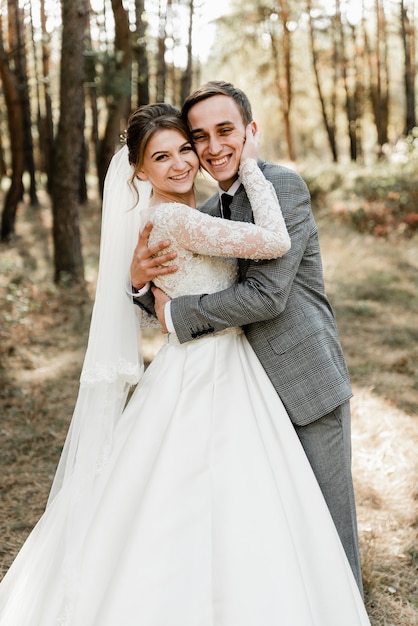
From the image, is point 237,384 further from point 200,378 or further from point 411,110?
point 411,110

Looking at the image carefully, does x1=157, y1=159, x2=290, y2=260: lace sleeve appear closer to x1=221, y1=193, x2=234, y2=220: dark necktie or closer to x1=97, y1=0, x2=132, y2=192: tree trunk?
x1=221, y1=193, x2=234, y2=220: dark necktie

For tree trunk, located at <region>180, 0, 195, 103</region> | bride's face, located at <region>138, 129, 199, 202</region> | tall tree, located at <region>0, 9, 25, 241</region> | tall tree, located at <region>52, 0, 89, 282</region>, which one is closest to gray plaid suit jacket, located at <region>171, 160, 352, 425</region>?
bride's face, located at <region>138, 129, 199, 202</region>

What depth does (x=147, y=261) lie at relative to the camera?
2.65 metres

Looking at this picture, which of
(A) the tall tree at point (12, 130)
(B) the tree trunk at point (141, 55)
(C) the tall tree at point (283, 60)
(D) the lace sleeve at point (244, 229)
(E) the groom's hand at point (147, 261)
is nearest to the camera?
(D) the lace sleeve at point (244, 229)

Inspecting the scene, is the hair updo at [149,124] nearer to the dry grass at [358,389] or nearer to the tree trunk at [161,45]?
the dry grass at [358,389]

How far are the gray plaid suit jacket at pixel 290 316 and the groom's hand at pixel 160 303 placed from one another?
0.24 feet

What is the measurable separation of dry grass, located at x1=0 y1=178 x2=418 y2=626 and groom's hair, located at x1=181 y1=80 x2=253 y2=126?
94.6 inches

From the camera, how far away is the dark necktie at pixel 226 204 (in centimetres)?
274

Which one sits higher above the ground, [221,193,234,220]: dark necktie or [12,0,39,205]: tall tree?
[12,0,39,205]: tall tree

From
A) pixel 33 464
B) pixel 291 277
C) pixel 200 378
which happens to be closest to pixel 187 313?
pixel 200 378

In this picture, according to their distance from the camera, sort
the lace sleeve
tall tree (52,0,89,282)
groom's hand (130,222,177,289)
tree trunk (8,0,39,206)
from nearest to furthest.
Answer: the lace sleeve, groom's hand (130,222,177,289), tall tree (52,0,89,282), tree trunk (8,0,39,206)

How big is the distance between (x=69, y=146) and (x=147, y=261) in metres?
7.02

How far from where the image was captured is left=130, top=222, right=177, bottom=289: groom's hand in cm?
259

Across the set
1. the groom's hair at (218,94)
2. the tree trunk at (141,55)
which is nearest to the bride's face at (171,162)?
the groom's hair at (218,94)
